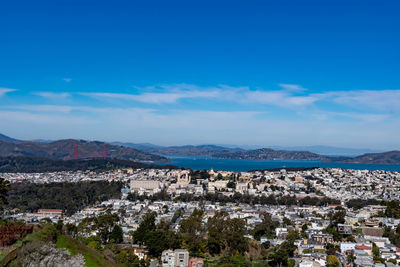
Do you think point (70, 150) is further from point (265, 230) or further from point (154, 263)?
point (154, 263)

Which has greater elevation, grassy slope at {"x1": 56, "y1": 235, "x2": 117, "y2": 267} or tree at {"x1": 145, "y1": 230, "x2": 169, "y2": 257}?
grassy slope at {"x1": 56, "y1": 235, "x2": 117, "y2": 267}

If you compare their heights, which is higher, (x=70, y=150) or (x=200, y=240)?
(x=70, y=150)

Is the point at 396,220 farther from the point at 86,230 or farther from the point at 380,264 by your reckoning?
the point at 86,230

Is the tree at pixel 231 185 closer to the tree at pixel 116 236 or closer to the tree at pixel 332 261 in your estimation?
the tree at pixel 116 236

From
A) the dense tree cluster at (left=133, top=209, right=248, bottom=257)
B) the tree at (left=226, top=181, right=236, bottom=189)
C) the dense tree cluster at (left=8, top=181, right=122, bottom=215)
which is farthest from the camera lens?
the tree at (left=226, top=181, right=236, bottom=189)

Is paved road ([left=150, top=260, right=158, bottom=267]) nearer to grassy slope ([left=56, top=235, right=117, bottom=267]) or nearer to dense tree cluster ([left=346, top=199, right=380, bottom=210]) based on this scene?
grassy slope ([left=56, top=235, right=117, bottom=267])

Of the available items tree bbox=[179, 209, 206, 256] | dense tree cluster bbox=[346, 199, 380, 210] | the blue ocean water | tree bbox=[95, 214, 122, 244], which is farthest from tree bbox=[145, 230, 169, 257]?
the blue ocean water

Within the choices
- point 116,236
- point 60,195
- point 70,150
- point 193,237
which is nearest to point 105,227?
point 116,236

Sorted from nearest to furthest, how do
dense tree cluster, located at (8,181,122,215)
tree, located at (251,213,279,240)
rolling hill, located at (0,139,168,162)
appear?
tree, located at (251,213,279,240)
dense tree cluster, located at (8,181,122,215)
rolling hill, located at (0,139,168,162)
